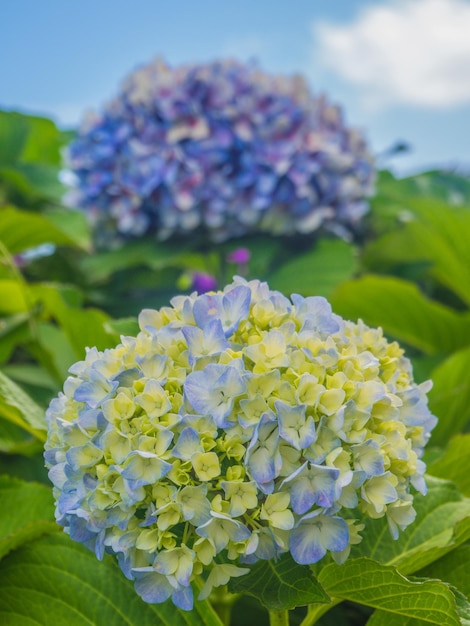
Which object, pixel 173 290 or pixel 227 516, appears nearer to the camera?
pixel 227 516

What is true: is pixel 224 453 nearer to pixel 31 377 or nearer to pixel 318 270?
pixel 31 377

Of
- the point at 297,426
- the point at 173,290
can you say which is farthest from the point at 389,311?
the point at 297,426

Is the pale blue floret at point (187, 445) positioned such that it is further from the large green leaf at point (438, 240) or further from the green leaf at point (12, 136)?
the green leaf at point (12, 136)

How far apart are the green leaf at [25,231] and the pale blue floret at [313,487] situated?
3.96ft

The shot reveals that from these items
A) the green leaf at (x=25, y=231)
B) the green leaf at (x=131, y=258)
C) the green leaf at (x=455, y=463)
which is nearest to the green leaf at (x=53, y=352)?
the green leaf at (x=25, y=231)

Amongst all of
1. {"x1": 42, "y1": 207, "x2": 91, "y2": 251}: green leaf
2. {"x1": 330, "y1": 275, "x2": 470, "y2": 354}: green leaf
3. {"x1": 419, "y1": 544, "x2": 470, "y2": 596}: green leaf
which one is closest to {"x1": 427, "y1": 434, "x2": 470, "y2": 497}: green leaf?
{"x1": 419, "y1": 544, "x2": 470, "y2": 596}: green leaf

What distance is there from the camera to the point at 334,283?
1.80 meters

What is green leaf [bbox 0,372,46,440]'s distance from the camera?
0.89 meters

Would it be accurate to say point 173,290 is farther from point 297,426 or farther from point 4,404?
point 297,426

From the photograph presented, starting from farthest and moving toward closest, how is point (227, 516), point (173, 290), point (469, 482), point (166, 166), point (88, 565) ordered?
point (173, 290), point (166, 166), point (469, 482), point (88, 565), point (227, 516)

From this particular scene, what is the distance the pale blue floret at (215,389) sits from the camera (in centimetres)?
64

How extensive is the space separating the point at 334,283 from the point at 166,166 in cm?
47

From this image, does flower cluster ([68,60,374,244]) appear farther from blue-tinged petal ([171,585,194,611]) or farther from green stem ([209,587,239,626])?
blue-tinged petal ([171,585,194,611])

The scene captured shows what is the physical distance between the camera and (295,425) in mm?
636
